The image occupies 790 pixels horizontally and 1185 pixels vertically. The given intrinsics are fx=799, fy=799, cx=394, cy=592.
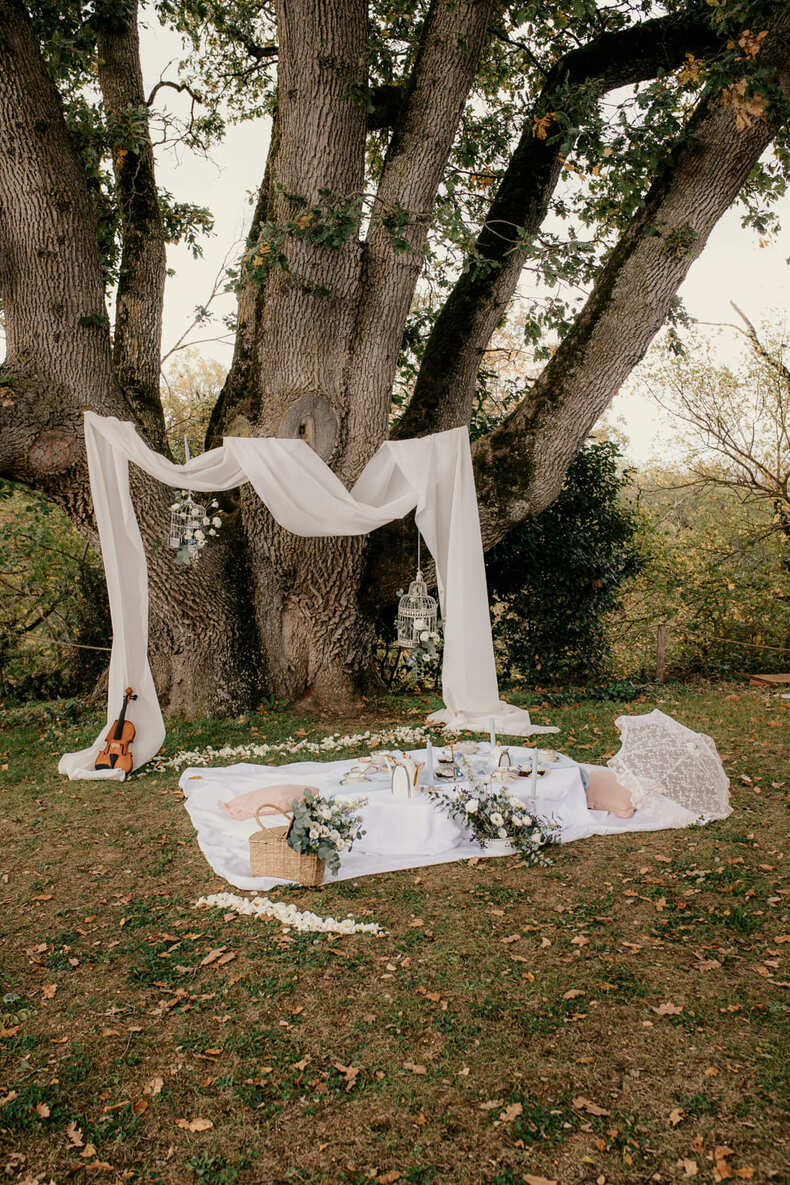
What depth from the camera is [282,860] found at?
4219 mm

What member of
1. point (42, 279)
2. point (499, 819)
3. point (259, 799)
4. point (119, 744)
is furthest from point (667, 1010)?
point (42, 279)

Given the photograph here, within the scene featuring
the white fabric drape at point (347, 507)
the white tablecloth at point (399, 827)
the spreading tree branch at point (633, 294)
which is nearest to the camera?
the white tablecloth at point (399, 827)

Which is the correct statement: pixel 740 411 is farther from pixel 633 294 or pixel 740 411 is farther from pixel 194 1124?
pixel 194 1124

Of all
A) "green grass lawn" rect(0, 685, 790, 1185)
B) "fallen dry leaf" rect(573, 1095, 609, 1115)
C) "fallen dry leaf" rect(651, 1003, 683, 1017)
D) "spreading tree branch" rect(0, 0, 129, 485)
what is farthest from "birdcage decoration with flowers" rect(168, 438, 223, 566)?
"fallen dry leaf" rect(573, 1095, 609, 1115)

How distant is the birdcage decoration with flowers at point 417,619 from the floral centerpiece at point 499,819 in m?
1.55

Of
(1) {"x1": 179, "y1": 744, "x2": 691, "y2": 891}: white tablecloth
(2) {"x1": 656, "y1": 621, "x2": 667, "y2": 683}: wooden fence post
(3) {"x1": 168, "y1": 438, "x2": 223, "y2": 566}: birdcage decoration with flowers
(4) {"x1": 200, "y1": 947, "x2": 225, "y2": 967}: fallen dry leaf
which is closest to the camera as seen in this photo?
(4) {"x1": 200, "y1": 947, "x2": 225, "y2": 967}: fallen dry leaf

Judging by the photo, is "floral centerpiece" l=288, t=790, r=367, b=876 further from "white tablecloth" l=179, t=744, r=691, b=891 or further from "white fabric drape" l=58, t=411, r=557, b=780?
"white fabric drape" l=58, t=411, r=557, b=780

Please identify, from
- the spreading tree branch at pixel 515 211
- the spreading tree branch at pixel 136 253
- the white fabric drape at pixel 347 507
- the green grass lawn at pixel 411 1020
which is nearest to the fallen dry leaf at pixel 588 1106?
the green grass lawn at pixel 411 1020

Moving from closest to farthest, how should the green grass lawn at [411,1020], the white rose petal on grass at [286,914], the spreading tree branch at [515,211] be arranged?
the green grass lawn at [411,1020] < the white rose petal on grass at [286,914] < the spreading tree branch at [515,211]

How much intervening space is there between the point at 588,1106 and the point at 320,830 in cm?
190

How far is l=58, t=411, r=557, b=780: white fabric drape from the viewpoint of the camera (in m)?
5.82

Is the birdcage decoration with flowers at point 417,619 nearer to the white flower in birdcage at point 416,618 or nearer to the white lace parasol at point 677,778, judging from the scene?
the white flower in birdcage at point 416,618

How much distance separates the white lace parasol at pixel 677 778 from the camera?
5160mm

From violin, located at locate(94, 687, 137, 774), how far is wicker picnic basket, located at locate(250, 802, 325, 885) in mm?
2423
